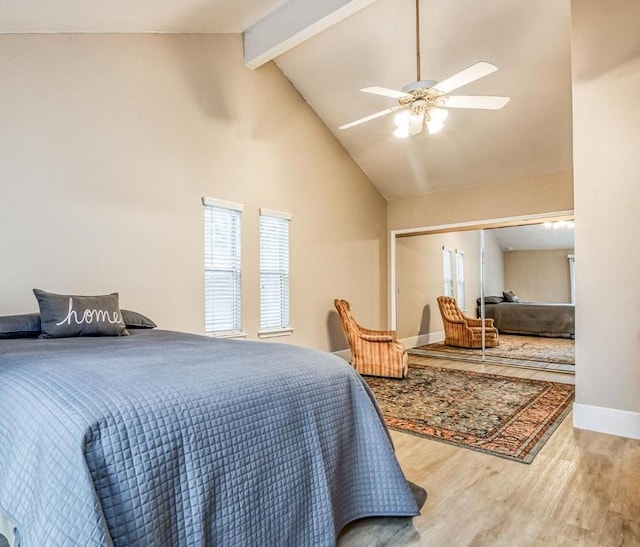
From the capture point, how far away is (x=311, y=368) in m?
1.78

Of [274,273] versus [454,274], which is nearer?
[274,273]

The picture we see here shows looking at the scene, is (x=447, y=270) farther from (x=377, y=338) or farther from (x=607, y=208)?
(x=607, y=208)

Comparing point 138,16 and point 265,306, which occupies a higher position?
point 138,16

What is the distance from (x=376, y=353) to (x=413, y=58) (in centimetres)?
351

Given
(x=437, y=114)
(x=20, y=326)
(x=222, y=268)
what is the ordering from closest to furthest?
(x=20, y=326) → (x=437, y=114) → (x=222, y=268)

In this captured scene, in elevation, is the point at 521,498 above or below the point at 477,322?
below

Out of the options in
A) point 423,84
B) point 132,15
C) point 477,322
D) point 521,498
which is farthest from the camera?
point 477,322

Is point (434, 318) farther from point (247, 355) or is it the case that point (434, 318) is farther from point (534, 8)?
point (247, 355)

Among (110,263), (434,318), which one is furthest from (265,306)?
(434,318)

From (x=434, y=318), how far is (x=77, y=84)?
6.06 meters

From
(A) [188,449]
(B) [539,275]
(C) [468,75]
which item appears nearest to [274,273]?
(C) [468,75]

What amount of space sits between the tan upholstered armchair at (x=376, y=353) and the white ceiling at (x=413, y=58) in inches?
109

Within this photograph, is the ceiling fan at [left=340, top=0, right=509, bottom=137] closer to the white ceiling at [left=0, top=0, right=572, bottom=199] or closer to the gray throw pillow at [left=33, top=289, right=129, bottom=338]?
the white ceiling at [left=0, top=0, right=572, bottom=199]

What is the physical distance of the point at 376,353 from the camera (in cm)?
495
